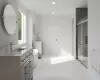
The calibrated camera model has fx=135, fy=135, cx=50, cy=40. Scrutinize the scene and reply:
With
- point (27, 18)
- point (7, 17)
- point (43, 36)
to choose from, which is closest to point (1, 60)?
point (7, 17)

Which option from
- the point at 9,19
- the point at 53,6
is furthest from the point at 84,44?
the point at 9,19

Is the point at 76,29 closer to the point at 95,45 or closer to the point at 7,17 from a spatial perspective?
the point at 95,45

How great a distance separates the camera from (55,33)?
9008 mm

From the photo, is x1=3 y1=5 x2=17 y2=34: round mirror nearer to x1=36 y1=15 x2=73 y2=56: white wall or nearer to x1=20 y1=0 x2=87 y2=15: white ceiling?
x1=20 y1=0 x2=87 y2=15: white ceiling

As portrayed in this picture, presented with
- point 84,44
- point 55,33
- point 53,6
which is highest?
point 53,6

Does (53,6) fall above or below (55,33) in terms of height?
above

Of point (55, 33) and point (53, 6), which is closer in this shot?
point (53, 6)

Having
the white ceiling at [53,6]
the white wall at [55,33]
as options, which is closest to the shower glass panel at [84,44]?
the white ceiling at [53,6]

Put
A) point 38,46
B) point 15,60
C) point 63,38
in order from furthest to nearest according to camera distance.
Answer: point 63,38
point 38,46
point 15,60

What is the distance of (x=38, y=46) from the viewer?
25.3ft

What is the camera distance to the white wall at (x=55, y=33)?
8.95m

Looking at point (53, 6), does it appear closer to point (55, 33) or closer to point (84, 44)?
point (84, 44)

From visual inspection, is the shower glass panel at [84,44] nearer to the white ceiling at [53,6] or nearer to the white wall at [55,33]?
the white ceiling at [53,6]

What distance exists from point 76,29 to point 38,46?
2342 mm
